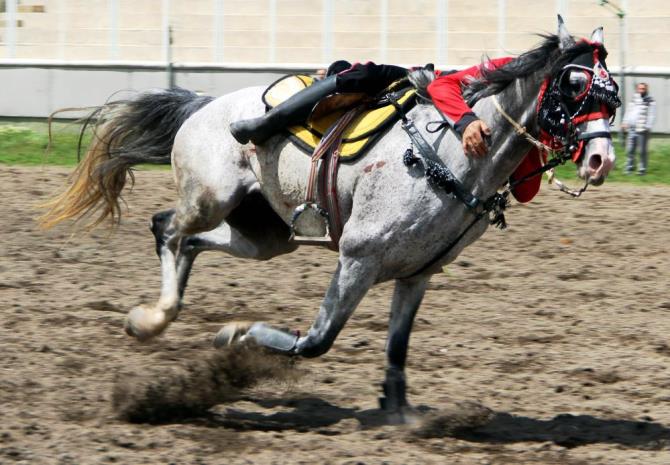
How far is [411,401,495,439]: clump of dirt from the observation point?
5320 millimetres

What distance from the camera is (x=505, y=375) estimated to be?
6.35m

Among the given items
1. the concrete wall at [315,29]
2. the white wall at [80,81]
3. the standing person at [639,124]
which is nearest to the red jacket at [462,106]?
the standing person at [639,124]

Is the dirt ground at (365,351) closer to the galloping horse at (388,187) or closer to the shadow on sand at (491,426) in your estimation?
the shadow on sand at (491,426)

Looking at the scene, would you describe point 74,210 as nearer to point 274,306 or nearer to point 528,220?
point 274,306

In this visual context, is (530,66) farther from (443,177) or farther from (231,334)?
(231,334)

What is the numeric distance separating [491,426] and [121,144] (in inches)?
112

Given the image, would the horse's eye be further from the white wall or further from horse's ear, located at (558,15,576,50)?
the white wall

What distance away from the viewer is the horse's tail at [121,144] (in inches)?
271

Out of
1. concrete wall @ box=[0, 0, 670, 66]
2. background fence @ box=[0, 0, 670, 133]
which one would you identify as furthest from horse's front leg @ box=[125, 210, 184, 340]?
background fence @ box=[0, 0, 670, 133]

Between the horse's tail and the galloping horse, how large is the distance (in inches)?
7.1

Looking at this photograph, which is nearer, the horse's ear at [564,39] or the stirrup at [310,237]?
the horse's ear at [564,39]

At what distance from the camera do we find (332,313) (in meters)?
5.41

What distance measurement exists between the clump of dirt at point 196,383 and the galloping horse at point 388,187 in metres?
0.13

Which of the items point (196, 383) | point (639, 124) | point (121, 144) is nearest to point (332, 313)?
point (196, 383)
